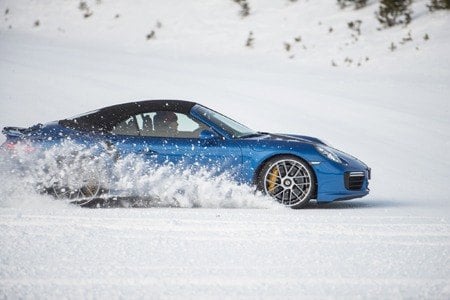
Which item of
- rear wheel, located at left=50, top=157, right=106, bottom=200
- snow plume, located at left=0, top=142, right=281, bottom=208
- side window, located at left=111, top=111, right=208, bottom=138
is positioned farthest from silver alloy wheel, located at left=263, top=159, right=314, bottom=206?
rear wheel, located at left=50, top=157, right=106, bottom=200

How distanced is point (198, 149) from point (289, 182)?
102 centimetres

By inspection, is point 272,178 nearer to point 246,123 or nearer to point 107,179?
point 107,179

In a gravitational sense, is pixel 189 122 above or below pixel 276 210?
above

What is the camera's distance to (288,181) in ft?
24.8

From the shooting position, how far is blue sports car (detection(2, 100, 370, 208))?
7.47 m

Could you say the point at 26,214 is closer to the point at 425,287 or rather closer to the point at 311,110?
the point at 425,287

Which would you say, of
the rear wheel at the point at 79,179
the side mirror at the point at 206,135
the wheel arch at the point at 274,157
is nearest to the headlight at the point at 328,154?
the wheel arch at the point at 274,157

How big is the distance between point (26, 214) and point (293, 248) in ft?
8.67

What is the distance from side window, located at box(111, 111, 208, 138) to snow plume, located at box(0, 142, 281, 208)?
0.36 meters

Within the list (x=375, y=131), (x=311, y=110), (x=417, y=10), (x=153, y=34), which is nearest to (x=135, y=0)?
(x=153, y=34)

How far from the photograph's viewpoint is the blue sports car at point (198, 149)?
747cm

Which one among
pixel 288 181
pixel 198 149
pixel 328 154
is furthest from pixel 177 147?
pixel 328 154

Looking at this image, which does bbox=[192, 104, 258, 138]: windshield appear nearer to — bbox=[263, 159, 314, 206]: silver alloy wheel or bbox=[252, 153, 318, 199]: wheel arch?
bbox=[252, 153, 318, 199]: wheel arch

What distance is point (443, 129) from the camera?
1396cm
